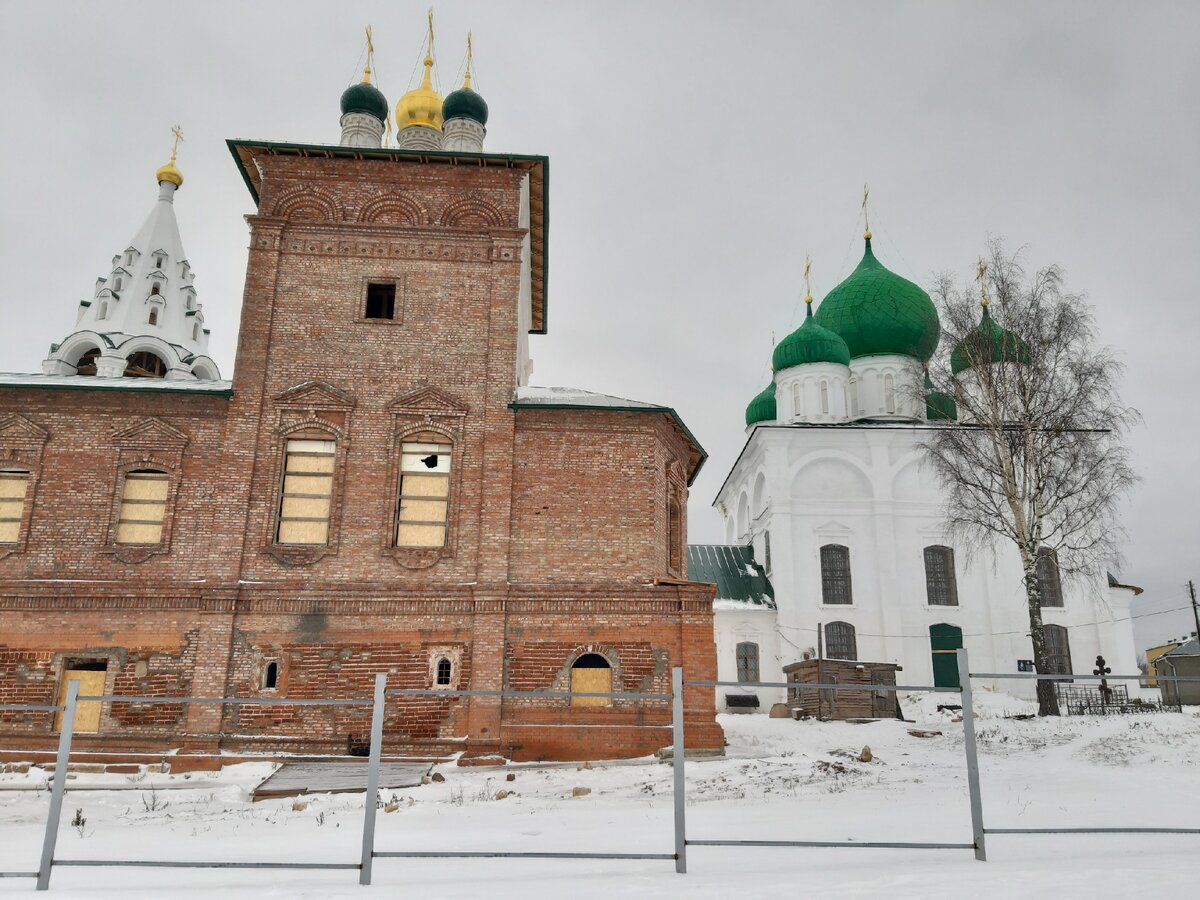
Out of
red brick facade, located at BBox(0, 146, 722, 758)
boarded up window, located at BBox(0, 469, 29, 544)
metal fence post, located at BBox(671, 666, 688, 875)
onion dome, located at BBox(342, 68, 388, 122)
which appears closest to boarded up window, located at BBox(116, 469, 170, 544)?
red brick facade, located at BBox(0, 146, 722, 758)

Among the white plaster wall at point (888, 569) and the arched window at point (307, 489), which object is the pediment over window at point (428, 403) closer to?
the arched window at point (307, 489)

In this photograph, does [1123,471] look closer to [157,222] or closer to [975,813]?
[975,813]

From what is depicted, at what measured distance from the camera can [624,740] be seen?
13914 mm

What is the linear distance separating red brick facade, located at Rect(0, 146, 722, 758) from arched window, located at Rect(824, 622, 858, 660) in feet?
39.4

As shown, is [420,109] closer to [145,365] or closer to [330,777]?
[145,365]

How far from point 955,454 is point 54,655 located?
58.1 feet

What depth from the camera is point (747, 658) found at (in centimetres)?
2648

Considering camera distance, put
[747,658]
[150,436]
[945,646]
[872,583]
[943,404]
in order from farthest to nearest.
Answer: [872,583], [945,646], [747,658], [943,404], [150,436]

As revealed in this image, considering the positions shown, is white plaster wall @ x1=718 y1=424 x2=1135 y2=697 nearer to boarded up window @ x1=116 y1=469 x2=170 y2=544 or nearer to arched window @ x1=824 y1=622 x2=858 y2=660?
arched window @ x1=824 y1=622 x2=858 y2=660

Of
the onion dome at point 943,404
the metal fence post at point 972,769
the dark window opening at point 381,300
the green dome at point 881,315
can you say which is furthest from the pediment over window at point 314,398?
the green dome at point 881,315

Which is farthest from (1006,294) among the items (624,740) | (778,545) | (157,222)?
(157,222)

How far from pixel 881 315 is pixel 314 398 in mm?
22052

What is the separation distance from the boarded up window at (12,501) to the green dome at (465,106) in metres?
10.7

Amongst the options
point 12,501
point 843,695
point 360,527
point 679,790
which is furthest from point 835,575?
point 679,790
